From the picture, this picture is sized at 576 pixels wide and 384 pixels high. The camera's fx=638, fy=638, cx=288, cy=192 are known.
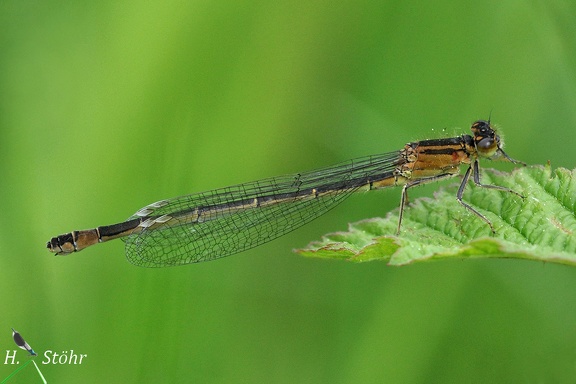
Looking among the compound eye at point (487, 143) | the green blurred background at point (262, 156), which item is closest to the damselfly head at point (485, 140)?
the compound eye at point (487, 143)

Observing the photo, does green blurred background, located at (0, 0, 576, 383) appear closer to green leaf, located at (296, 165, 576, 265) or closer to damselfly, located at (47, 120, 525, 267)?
damselfly, located at (47, 120, 525, 267)

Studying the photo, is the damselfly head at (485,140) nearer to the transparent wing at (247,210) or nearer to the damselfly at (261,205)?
the damselfly at (261,205)

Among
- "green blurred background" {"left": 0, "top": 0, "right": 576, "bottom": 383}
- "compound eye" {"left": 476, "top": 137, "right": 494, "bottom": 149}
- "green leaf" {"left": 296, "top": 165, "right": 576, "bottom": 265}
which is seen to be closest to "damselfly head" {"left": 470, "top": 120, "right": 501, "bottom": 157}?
"compound eye" {"left": 476, "top": 137, "right": 494, "bottom": 149}

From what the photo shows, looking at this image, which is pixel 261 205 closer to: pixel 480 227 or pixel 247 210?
pixel 247 210

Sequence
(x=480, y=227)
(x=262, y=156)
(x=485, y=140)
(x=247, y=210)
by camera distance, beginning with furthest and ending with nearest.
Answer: (x=262, y=156)
(x=247, y=210)
(x=485, y=140)
(x=480, y=227)

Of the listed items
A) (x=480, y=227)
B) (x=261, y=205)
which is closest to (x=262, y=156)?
(x=261, y=205)

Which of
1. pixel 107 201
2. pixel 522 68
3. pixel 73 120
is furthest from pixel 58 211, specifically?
pixel 522 68

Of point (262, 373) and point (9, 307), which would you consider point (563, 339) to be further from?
point (9, 307)
